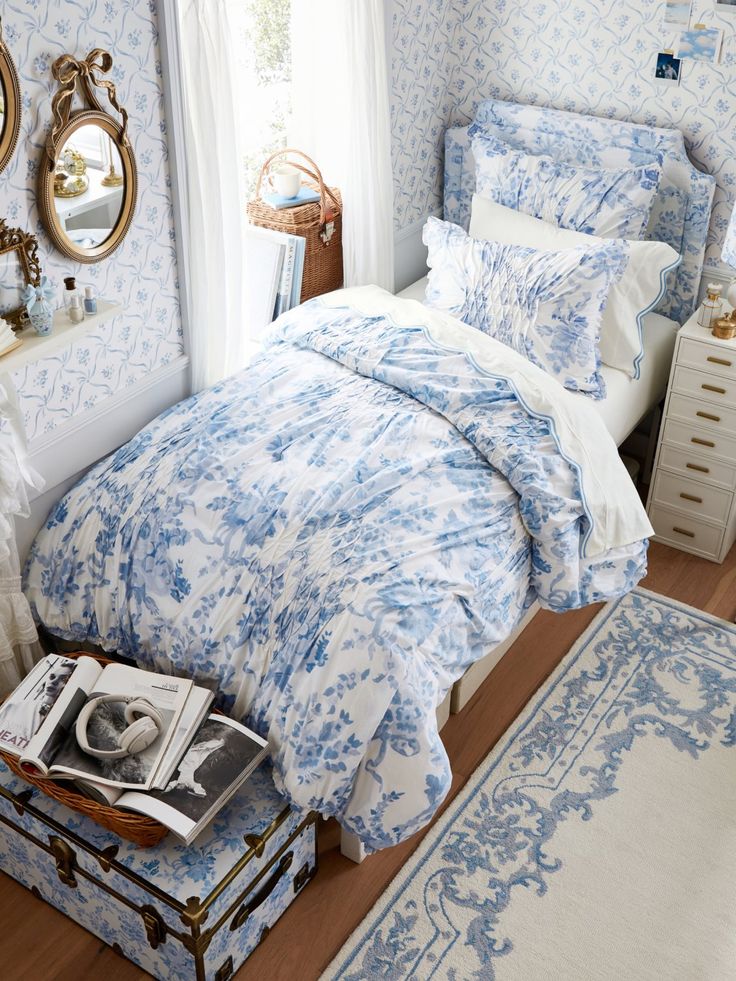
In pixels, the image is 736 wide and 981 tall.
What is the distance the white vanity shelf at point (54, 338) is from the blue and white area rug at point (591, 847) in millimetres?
1450

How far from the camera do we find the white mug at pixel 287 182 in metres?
3.23

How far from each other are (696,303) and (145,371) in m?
1.93

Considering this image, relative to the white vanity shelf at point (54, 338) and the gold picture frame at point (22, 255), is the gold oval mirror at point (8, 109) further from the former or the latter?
the white vanity shelf at point (54, 338)

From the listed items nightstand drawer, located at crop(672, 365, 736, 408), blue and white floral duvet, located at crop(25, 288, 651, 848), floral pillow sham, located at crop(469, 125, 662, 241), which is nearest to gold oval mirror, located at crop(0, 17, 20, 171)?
blue and white floral duvet, located at crop(25, 288, 651, 848)

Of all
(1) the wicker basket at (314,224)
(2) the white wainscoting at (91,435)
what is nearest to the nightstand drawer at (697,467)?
(1) the wicker basket at (314,224)

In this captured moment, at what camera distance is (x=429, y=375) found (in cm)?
271

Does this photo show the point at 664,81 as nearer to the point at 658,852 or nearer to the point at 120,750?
the point at 658,852

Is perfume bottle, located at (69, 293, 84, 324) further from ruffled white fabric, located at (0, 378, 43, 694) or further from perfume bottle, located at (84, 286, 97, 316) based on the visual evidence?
ruffled white fabric, located at (0, 378, 43, 694)

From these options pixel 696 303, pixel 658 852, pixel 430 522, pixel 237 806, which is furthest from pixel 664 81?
pixel 237 806

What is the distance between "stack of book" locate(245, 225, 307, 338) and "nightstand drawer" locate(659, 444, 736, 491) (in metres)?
1.34

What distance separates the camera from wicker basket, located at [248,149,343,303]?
10.6 feet

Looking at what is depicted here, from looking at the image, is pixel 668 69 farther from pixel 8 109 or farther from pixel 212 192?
pixel 8 109

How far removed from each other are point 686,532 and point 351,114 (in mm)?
1788

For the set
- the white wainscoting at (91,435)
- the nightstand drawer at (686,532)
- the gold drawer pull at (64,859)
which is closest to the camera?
the gold drawer pull at (64,859)
